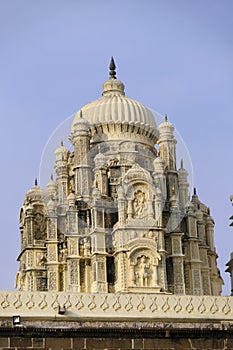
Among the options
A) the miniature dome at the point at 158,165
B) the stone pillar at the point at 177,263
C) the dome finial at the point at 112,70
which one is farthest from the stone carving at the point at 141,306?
the dome finial at the point at 112,70

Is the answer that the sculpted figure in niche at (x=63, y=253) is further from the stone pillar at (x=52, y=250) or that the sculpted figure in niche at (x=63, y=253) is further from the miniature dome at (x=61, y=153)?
the miniature dome at (x=61, y=153)

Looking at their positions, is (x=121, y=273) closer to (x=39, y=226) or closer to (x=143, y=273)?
(x=143, y=273)

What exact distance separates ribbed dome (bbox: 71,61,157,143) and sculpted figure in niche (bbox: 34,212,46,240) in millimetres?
3903

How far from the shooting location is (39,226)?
40156mm

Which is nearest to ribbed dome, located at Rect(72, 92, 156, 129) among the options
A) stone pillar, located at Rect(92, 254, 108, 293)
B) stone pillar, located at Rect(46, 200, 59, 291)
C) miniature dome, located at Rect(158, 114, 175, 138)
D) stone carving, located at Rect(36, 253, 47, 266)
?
miniature dome, located at Rect(158, 114, 175, 138)

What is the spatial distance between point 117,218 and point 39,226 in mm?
3659

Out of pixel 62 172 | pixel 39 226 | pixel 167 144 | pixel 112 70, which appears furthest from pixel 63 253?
pixel 112 70

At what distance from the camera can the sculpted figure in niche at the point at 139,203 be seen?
124 ft

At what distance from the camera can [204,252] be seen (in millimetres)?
40594

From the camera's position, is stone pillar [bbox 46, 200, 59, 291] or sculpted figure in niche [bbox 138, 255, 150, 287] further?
stone pillar [bbox 46, 200, 59, 291]

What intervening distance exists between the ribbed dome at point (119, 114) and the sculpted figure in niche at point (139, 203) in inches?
172

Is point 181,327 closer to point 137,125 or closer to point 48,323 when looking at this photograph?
point 48,323

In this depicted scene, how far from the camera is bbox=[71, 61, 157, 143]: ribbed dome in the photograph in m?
41.8

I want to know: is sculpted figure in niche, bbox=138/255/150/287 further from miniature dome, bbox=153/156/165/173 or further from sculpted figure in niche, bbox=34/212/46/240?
sculpted figure in niche, bbox=34/212/46/240
